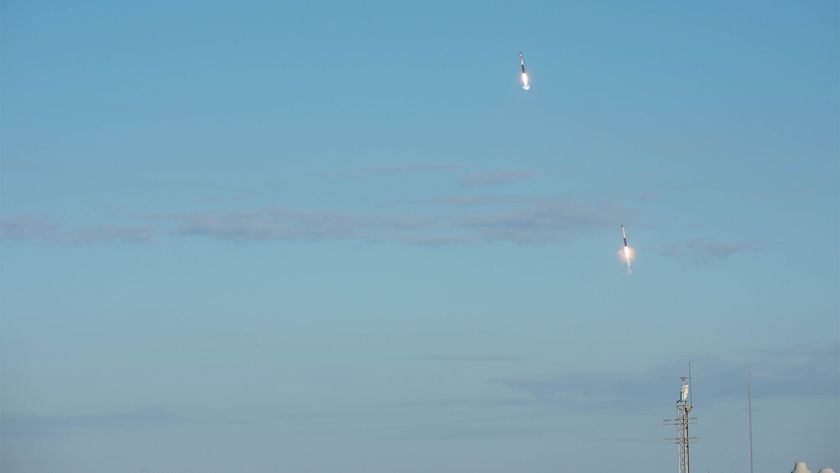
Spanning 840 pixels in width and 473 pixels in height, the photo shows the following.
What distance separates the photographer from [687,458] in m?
178

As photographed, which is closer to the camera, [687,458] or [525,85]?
[687,458]

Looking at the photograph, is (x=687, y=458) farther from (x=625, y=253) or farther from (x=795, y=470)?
(x=625, y=253)

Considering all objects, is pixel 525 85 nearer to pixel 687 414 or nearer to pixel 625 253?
pixel 625 253

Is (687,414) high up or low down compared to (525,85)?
down

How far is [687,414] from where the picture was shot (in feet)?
582

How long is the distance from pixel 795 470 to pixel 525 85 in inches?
1797

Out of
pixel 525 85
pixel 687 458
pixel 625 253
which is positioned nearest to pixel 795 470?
→ pixel 687 458

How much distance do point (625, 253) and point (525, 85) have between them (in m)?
18.8

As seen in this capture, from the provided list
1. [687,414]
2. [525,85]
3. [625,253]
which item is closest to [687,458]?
[687,414]

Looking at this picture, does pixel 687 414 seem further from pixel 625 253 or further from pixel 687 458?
pixel 625 253

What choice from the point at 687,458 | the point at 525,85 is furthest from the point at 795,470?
the point at 525,85

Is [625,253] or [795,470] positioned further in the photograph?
[625,253]

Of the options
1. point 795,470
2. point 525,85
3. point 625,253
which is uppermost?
point 525,85

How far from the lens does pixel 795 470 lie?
180 meters
